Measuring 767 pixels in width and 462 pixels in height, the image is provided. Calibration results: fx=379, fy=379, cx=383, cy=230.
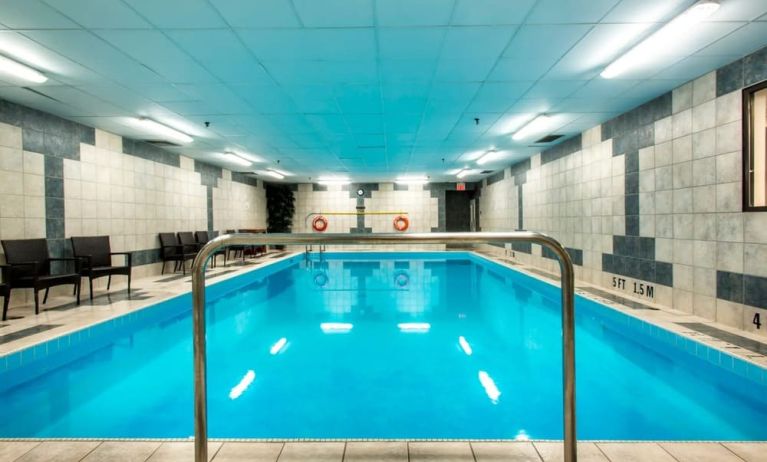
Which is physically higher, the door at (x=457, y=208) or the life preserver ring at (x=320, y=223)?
the door at (x=457, y=208)

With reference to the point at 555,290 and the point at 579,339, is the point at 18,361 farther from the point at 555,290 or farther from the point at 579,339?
the point at 555,290

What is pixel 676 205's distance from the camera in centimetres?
446

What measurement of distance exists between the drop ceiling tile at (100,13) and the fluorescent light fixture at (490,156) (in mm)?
6978

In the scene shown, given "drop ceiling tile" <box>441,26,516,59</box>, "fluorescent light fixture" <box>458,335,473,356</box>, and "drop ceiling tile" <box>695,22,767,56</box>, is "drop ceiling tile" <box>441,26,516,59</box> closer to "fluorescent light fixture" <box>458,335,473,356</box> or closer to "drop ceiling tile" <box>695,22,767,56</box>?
"drop ceiling tile" <box>695,22,767,56</box>

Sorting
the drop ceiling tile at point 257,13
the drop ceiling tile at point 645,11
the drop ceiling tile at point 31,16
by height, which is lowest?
the drop ceiling tile at point 645,11

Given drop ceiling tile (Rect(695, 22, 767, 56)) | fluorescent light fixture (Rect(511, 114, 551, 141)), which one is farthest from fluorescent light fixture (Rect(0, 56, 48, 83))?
drop ceiling tile (Rect(695, 22, 767, 56))

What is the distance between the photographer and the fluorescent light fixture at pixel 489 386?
2593 millimetres

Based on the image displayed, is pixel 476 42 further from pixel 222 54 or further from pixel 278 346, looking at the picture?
pixel 278 346

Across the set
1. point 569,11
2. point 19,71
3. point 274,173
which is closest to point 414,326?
point 569,11

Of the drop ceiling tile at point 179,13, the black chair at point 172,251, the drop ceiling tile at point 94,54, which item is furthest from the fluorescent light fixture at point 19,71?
the black chair at point 172,251

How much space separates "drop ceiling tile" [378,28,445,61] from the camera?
3150 mm

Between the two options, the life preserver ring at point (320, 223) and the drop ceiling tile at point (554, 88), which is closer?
the drop ceiling tile at point (554, 88)

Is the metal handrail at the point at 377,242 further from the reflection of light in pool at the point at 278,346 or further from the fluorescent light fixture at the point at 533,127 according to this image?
the fluorescent light fixture at the point at 533,127

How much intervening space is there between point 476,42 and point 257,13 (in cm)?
184
